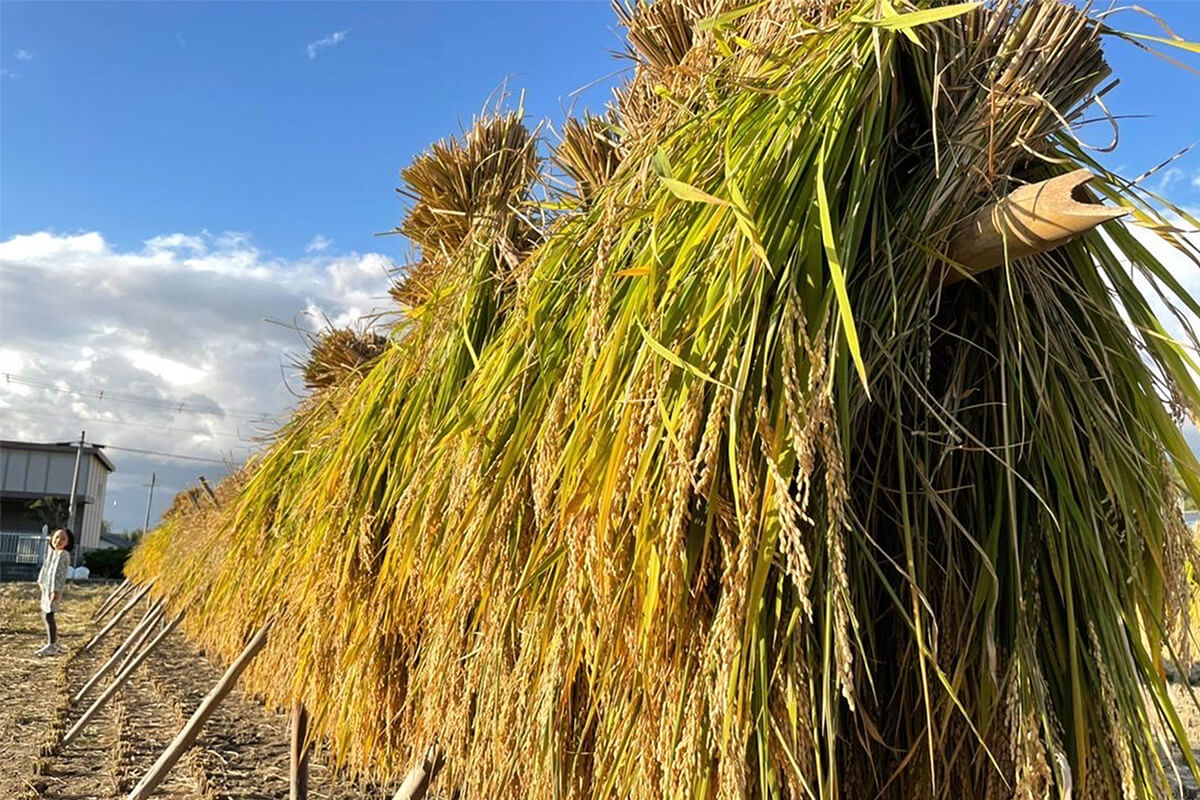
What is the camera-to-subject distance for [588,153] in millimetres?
2340

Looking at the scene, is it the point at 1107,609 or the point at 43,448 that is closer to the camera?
the point at 1107,609

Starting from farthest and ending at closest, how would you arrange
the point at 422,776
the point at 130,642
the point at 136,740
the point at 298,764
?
the point at 130,642 < the point at 136,740 < the point at 298,764 < the point at 422,776

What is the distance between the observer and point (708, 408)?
1.25m

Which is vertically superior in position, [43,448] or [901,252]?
[43,448]

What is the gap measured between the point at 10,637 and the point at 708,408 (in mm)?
16077

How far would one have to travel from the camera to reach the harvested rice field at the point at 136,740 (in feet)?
17.7

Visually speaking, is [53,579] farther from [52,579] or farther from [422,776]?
[422,776]

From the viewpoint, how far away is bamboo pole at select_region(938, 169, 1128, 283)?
1169mm

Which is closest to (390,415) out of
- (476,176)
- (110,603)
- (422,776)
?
(476,176)

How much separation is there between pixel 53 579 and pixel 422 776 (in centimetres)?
1142

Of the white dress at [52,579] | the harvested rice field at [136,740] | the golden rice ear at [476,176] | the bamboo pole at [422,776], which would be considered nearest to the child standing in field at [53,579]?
the white dress at [52,579]

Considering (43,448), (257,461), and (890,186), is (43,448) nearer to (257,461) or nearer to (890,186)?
(257,461)

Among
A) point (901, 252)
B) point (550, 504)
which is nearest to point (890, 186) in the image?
point (901, 252)

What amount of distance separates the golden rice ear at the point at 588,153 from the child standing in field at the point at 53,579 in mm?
11524
